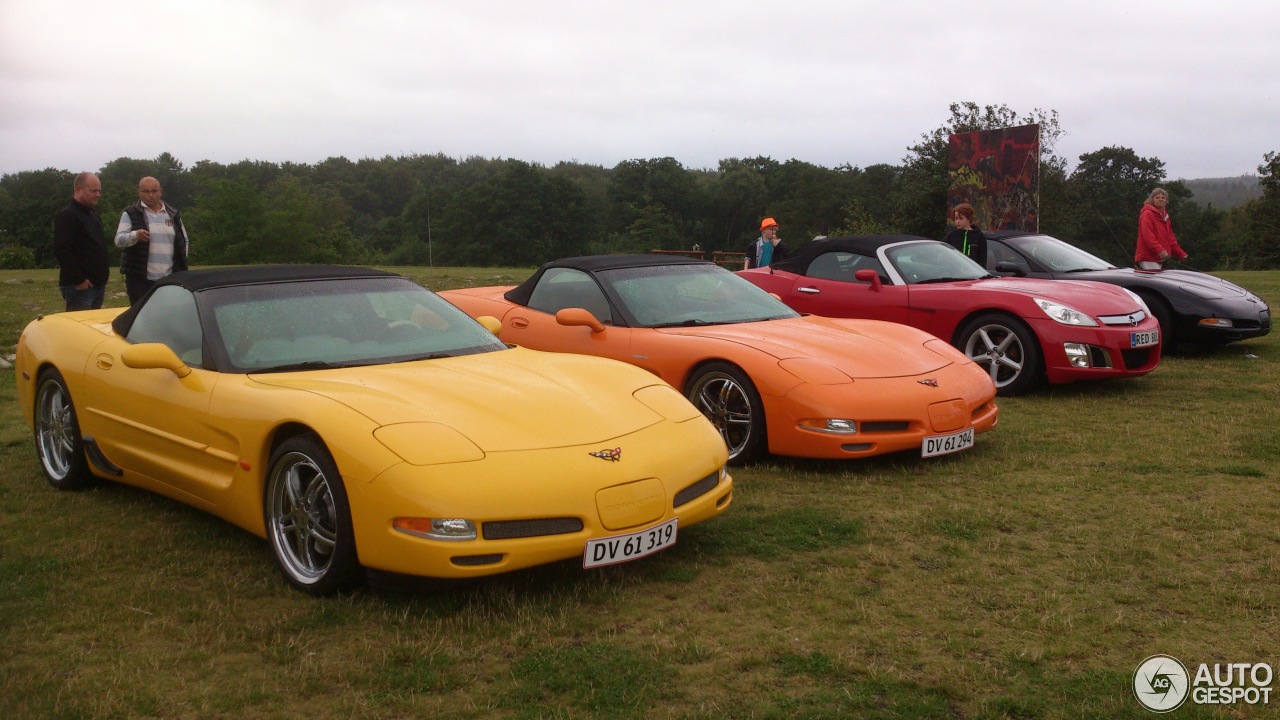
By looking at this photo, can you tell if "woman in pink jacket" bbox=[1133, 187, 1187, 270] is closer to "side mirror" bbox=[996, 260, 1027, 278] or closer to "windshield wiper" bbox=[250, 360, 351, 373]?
"side mirror" bbox=[996, 260, 1027, 278]

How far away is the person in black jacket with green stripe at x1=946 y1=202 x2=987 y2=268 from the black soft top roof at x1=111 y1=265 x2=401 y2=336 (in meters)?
7.14

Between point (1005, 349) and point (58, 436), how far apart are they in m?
6.96

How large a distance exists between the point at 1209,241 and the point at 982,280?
6995 cm

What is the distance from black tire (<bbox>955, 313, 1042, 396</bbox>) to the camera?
8.47m

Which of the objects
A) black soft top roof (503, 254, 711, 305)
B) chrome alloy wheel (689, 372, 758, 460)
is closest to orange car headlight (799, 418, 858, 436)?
chrome alloy wheel (689, 372, 758, 460)

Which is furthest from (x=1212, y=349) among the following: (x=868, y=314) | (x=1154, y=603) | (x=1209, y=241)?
(x=1209, y=241)

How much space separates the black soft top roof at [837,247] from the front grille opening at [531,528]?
6286 millimetres

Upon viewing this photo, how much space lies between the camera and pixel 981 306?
28.6 ft

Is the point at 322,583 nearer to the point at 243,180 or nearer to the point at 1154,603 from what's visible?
the point at 1154,603

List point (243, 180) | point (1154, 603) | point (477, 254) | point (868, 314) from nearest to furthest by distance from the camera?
point (1154, 603) → point (868, 314) → point (243, 180) → point (477, 254)

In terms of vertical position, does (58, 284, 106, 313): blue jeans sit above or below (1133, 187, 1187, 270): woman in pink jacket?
below

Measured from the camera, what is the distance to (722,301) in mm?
7414

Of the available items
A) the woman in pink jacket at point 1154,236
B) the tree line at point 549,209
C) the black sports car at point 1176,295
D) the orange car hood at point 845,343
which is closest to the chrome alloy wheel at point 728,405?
the orange car hood at point 845,343

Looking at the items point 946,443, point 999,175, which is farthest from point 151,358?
point 999,175
